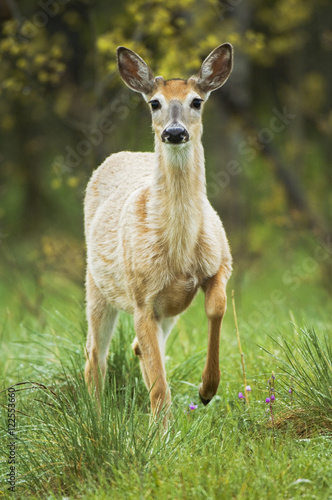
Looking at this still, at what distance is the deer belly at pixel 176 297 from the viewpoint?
5.51 m

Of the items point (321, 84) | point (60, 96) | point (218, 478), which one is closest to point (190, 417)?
point (218, 478)

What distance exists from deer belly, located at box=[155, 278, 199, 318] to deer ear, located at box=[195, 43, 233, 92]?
1.46m

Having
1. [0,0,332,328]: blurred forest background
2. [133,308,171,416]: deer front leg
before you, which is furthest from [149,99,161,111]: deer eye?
[133,308,171,416]: deer front leg

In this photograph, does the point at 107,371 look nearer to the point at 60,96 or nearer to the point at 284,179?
the point at 284,179

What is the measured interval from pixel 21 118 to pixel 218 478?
1757 cm

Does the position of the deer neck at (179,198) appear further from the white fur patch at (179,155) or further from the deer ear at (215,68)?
the deer ear at (215,68)

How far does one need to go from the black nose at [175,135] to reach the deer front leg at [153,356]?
114cm

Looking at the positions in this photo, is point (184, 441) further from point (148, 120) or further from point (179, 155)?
point (148, 120)

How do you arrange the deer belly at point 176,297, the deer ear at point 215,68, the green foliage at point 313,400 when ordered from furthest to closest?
1. the deer ear at point 215,68
2. the deer belly at point 176,297
3. the green foliage at point 313,400

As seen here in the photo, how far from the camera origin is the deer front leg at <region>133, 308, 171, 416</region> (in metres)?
5.34

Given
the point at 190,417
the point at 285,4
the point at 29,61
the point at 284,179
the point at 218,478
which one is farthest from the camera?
the point at 285,4

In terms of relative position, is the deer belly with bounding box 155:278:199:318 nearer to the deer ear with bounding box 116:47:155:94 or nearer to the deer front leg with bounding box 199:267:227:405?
the deer front leg with bounding box 199:267:227:405

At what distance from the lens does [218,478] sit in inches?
163

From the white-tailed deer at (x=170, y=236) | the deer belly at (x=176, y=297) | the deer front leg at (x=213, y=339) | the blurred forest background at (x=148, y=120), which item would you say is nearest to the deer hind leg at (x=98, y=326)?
the white-tailed deer at (x=170, y=236)
